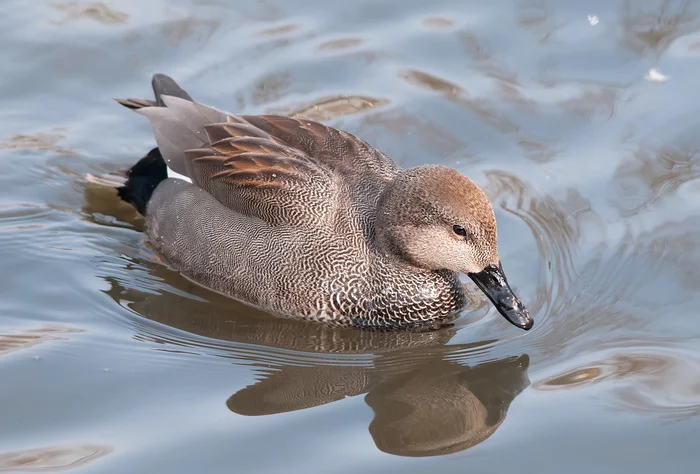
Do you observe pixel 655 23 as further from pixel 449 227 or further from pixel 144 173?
pixel 144 173

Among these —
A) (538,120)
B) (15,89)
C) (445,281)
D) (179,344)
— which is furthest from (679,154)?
(15,89)

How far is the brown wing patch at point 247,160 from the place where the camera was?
6457 mm

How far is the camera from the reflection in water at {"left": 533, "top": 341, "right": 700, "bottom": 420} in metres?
5.27

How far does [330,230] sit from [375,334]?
67 cm

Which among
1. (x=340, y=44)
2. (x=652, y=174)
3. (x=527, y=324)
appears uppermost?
(x=340, y=44)

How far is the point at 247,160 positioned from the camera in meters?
6.53

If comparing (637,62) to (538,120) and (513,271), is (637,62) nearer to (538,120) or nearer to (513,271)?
(538,120)

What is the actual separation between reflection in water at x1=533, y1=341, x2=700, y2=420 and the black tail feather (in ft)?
10.3

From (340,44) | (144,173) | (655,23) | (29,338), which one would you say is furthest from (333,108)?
(29,338)

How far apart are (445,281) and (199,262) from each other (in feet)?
5.10

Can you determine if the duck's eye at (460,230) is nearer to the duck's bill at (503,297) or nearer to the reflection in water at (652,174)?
the duck's bill at (503,297)

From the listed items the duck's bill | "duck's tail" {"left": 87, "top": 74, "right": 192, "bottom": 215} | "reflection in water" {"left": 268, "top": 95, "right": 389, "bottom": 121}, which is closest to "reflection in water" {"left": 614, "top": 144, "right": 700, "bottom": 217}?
the duck's bill

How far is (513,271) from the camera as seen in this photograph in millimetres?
6770

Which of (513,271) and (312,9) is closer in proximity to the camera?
(513,271)
